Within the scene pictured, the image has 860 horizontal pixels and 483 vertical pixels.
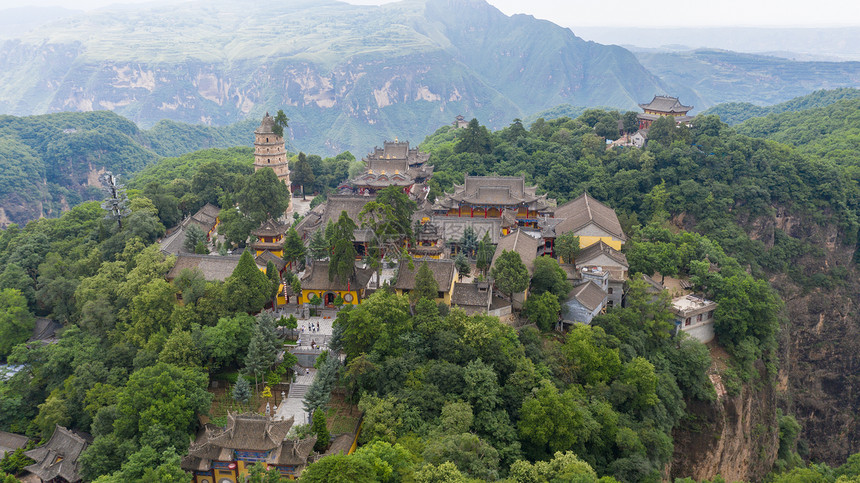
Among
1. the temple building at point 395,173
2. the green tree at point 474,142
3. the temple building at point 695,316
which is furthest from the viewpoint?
the green tree at point 474,142

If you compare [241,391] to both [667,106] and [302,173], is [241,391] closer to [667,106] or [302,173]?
[302,173]

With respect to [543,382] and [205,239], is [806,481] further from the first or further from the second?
[205,239]

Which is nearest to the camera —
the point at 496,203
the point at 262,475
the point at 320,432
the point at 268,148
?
the point at 262,475

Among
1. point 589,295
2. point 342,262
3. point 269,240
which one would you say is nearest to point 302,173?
point 269,240

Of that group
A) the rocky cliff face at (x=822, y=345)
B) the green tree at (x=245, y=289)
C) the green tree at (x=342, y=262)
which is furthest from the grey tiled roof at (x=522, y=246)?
the rocky cliff face at (x=822, y=345)

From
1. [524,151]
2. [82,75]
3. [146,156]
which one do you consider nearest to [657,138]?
[524,151]

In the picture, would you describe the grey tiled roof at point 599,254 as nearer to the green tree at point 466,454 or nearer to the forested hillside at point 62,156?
the green tree at point 466,454

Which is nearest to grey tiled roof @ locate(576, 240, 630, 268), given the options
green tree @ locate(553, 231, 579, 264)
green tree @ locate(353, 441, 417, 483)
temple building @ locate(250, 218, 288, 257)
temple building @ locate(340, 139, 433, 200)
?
green tree @ locate(553, 231, 579, 264)
